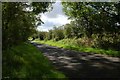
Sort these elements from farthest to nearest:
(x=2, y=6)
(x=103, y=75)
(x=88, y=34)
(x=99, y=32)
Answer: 1. (x=88, y=34)
2. (x=99, y=32)
3. (x=103, y=75)
4. (x=2, y=6)

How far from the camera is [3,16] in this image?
1166cm

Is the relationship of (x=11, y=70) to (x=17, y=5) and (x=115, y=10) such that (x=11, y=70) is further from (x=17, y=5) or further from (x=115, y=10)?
(x=115, y=10)

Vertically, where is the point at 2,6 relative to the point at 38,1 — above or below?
below

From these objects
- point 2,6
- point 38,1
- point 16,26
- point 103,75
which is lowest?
point 103,75

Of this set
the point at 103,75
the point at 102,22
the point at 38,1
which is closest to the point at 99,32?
the point at 102,22

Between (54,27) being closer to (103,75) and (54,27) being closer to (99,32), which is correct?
(99,32)

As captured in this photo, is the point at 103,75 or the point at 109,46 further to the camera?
the point at 109,46

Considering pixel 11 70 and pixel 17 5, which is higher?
pixel 17 5

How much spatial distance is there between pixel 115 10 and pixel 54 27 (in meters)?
47.9

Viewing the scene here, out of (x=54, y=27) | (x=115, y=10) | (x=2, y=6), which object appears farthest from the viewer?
(x=54, y=27)

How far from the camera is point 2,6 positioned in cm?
1150

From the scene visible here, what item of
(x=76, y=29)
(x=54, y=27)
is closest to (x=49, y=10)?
(x=76, y=29)

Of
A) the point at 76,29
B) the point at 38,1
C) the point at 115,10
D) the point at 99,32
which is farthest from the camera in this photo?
the point at 76,29

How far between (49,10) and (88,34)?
2162 centimetres
